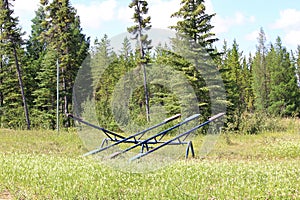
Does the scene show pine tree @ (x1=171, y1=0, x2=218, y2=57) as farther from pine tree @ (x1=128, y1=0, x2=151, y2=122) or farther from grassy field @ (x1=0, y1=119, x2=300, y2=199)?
grassy field @ (x1=0, y1=119, x2=300, y2=199)

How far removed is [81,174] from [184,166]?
6.42 ft

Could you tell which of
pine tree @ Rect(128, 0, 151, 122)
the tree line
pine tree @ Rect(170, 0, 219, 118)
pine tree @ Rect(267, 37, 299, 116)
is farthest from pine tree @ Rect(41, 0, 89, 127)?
pine tree @ Rect(267, 37, 299, 116)

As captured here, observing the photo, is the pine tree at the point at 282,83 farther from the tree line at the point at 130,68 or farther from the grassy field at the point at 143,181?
the grassy field at the point at 143,181

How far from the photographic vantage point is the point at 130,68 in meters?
16.5

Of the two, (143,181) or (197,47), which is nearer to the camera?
(143,181)

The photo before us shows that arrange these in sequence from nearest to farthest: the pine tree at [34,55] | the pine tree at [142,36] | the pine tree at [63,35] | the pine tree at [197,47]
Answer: the pine tree at [142,36], the pine tree at [197,47], the pine tree at [63,35], the pine tree at [34,55]

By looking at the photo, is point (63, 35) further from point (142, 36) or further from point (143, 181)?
point (143, 181)

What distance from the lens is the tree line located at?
13166 mm

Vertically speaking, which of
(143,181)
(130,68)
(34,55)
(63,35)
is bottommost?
(143,181)

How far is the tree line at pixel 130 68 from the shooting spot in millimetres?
13166

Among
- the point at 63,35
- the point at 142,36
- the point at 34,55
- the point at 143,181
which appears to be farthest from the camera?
the point at 34,55

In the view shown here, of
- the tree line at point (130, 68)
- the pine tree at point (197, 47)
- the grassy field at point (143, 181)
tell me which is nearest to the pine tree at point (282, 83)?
the tree line at point (130, 68)

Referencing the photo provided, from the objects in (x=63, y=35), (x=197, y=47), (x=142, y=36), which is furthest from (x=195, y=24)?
(x=63, y=35)

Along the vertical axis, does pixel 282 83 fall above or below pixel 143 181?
above
